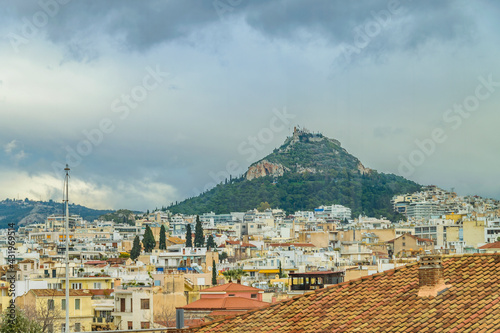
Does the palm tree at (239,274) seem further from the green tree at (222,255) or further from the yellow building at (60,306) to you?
the green tree at (222,255)

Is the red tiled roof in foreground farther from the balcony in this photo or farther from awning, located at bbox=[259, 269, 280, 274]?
awning, located at bbox=[259, 269, 280, 274]

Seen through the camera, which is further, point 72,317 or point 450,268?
point 72,317

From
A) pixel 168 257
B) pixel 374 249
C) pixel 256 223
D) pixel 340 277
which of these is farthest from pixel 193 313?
pixel 256 223

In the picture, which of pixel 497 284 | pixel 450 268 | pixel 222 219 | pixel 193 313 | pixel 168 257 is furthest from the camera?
pixel 222 219

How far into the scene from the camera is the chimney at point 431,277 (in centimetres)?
1242

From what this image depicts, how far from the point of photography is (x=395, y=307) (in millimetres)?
12383

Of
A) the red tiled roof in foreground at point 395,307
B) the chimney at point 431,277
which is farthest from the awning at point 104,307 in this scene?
the chimney at point 431,277

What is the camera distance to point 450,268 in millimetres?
13250

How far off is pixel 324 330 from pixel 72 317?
32.8 metres

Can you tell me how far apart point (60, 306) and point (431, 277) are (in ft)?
112

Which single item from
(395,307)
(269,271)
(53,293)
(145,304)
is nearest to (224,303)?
(145,304)

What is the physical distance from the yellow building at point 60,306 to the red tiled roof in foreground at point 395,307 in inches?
1135

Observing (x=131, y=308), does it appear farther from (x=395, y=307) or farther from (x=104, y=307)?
(x=395, y=307)

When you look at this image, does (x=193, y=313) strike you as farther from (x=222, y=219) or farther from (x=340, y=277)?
(x=222, y=219)
